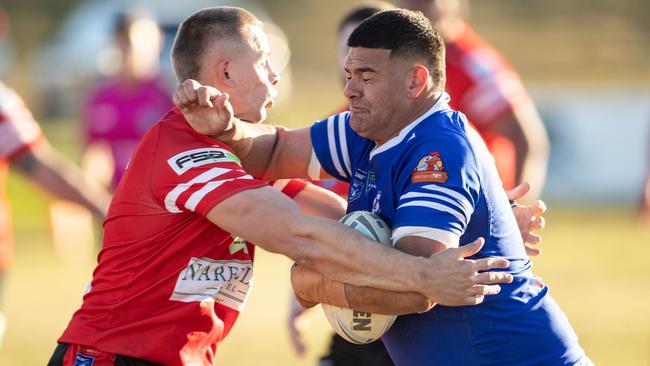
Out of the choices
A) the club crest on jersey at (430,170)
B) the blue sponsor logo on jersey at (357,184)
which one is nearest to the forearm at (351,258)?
the club crest on jersey at (430,170)

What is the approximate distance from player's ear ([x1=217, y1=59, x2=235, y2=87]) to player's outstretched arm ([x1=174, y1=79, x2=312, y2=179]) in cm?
14

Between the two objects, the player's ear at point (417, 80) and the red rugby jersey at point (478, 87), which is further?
the red rugby jersey at point (478, 87)

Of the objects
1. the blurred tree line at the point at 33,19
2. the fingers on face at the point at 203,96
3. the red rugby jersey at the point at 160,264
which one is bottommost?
the blurred tree line at the point at 33,19

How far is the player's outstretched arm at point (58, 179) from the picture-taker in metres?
6.56

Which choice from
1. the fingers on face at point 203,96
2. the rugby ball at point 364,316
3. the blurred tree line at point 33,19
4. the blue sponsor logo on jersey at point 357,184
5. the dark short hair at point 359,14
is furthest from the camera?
the blurred tree line at point 33,19

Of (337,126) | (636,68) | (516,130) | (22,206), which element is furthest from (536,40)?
(337,126)

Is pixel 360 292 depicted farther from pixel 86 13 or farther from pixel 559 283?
pixel 86 13

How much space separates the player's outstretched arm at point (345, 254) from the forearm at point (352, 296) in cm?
3

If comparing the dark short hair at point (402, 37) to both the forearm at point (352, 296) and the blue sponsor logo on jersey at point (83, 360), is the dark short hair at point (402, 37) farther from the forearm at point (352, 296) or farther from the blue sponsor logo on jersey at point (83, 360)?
the blue sponsor logo on jersey at point (83, 360)

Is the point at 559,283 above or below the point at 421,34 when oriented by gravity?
below

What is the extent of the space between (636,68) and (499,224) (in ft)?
90.3

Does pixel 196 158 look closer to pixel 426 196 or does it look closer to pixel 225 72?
pixel 225 72

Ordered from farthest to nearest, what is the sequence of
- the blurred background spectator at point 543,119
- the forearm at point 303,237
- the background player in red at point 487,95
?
the blurred background spectator at point 543,119, the background player in red at point 487,95, the forearm at point 303,237

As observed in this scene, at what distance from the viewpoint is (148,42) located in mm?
11047
